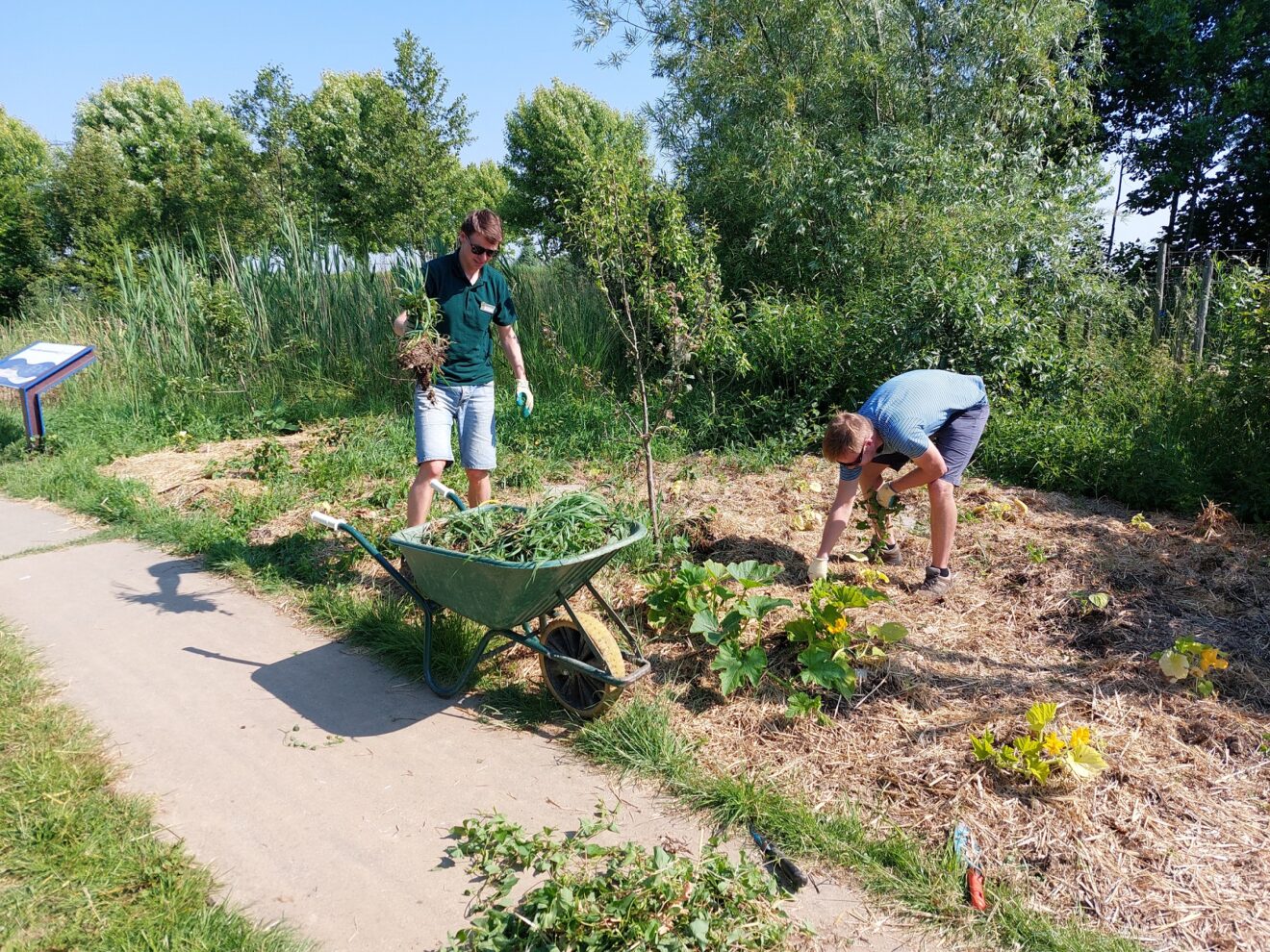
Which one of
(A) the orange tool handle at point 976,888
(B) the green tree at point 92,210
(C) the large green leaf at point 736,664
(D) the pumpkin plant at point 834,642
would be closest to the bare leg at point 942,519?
(D) the pumpkin plant at point 834,642

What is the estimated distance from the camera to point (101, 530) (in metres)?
5.51

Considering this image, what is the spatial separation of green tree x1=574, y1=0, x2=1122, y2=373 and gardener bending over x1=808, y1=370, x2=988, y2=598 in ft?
9.06

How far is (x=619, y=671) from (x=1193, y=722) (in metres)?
2.13

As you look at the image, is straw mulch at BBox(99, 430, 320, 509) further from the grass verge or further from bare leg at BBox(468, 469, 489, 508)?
the grass verge

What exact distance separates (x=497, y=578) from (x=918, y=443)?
2.10m

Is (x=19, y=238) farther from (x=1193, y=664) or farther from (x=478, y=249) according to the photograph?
(x=1193, y=664)

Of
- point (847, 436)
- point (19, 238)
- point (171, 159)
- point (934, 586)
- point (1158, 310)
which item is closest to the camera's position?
point (847, 436)

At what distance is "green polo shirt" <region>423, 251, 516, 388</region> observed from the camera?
3.97m

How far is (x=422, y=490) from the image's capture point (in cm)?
388

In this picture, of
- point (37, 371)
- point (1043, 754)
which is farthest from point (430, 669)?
point (37, 371)

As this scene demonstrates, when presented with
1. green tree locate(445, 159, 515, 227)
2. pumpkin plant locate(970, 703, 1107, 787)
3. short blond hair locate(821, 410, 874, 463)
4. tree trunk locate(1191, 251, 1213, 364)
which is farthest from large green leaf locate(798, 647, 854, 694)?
green tree locate(445, 159, 515, 227)

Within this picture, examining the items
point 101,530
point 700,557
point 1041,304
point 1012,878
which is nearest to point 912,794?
point 1012,878

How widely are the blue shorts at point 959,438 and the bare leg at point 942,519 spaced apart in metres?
0.17

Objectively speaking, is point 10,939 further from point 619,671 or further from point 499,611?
point 619,671
